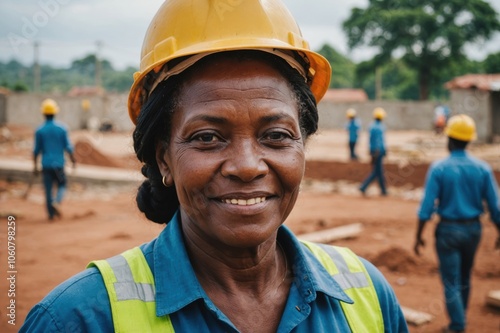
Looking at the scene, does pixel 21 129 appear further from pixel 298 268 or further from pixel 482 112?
pixel 298 268

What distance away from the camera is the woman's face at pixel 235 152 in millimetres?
1562

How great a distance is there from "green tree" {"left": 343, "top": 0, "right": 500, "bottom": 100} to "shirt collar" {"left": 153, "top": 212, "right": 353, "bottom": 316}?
41049 mm

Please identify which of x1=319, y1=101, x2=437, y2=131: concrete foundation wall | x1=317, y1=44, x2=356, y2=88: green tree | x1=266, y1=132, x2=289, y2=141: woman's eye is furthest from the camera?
x1=317, y1=44, x2=356, y2=88: green tree

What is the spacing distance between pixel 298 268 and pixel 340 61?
71.5m

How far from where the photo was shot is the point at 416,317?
555 centimetres

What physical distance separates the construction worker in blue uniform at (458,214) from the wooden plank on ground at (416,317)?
0.89 feet

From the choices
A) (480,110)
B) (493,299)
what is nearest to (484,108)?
(480,110)

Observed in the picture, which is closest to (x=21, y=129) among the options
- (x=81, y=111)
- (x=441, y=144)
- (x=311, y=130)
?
(x=81, y=111)

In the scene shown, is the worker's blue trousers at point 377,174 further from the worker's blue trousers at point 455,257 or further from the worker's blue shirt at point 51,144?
the worker's blue trousers at point 455,257

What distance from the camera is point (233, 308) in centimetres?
169

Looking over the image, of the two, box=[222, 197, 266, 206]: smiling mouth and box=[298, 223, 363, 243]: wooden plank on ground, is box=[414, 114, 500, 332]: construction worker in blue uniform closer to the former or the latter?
box=[298, 223, 363, 243]: wooden plank on ground

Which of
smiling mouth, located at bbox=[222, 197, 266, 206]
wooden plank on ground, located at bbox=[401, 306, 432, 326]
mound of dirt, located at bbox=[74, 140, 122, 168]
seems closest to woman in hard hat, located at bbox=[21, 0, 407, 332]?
smiling mouth, located at bbox=[222, 197, 266, 206]

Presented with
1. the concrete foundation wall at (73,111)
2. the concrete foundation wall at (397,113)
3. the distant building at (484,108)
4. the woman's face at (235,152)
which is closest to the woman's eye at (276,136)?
the woman's face at (235,152)

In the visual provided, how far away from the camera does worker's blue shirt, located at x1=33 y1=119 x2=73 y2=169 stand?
31.8 ft
